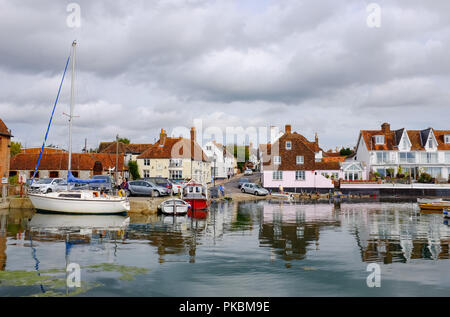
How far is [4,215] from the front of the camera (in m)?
33.6

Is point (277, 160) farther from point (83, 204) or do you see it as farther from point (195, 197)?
point (83, 204)

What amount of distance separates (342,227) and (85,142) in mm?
79237

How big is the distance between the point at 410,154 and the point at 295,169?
982 inches

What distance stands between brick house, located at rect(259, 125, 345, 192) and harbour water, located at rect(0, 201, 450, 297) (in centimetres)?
3957

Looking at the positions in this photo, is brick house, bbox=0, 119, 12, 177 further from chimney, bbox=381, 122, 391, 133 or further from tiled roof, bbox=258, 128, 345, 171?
chimney, bbox=381, 122, 391, 133

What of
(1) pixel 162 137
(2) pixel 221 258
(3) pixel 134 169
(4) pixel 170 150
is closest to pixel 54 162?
(3) pixel 134 169

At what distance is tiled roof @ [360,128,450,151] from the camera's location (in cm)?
7475

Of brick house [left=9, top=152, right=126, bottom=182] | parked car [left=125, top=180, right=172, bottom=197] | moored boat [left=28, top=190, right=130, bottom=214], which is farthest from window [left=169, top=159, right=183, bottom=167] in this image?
moored boat [left=28, top=190, right=130, bottom=214]

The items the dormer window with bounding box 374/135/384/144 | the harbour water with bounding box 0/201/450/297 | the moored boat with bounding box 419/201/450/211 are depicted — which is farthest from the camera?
the dormer window with bounding box 374/135/384/144

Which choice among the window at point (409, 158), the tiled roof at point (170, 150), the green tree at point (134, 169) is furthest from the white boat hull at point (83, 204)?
the window at point (409, 158)

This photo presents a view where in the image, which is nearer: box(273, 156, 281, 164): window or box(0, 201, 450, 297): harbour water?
box(0, 201, 450, 297): harbour water

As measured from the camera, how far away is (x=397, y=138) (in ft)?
249

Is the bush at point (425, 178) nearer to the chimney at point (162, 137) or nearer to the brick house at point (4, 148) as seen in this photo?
the chimney at point (162, 137)

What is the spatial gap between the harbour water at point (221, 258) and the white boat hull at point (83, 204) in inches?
123
